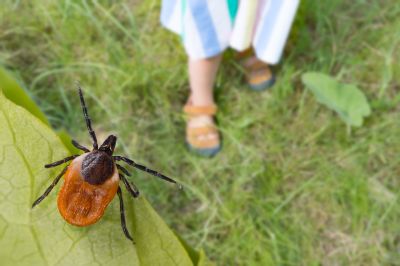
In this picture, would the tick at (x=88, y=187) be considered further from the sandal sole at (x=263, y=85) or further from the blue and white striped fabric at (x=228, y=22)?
the sandal sole at (x=263, y=85)

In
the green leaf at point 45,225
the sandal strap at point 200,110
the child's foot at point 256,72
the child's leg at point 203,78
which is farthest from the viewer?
the child's foot at point 256,72

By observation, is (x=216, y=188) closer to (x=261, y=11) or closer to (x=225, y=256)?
(x=225, y=256)

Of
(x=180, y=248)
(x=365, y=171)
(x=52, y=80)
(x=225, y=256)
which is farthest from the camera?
(x=52, y=80)

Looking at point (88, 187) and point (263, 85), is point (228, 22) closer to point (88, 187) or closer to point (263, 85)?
point (263, 85)

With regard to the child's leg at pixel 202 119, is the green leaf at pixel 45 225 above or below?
above

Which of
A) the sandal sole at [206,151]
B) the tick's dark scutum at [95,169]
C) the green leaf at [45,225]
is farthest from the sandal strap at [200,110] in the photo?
the green leaf at [45,225]

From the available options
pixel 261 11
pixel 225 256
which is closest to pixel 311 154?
pixel 225 256

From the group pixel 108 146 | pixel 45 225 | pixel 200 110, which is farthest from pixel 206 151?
pixel 45 225
